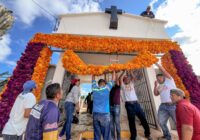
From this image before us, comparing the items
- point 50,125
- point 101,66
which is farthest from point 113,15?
point 50,125

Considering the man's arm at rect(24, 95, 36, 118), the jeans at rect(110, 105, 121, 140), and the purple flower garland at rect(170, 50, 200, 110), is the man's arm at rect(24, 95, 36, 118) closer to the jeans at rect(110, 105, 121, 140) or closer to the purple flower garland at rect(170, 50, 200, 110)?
the jeans at rect(110, 105, 121, 140)

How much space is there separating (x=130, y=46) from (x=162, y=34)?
6.23 ft

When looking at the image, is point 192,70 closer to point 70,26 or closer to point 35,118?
point 70,26

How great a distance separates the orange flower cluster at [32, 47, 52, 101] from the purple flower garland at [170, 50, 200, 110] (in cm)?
521

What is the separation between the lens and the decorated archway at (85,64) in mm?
6047

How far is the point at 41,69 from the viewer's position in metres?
6.86

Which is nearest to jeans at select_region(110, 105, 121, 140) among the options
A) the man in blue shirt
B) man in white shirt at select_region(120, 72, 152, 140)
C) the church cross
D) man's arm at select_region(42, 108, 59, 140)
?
man in white shirt at select_region(120, 72, 152, 140)

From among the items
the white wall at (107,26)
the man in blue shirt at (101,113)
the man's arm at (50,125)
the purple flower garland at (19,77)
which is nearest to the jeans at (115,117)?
the man in blue shirt at (101,113)

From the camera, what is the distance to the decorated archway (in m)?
6.05

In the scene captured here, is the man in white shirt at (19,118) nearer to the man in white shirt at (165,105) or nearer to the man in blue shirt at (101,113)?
the man in blue shirt at (101,113)

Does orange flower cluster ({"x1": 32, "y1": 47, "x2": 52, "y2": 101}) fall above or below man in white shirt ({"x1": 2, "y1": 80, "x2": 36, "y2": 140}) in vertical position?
above

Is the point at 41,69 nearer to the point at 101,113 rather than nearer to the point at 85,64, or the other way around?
the point at 85,64

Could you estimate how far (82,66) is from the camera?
6031 mm

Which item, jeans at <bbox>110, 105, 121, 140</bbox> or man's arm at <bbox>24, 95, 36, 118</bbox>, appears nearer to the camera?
man's arm at <bbox>24, 95, 36, 118</bbox>
